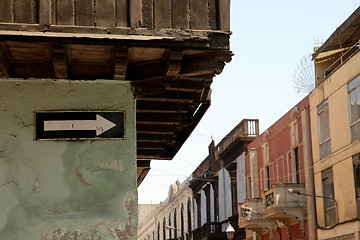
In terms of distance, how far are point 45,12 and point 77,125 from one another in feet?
4.33

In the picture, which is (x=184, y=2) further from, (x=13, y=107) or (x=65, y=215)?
(x=65, y=215)

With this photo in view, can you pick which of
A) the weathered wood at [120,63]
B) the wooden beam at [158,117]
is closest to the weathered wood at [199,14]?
the weathered wood at [120,63]

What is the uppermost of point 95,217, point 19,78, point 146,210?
point 146,210

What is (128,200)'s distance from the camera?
24.0 ft

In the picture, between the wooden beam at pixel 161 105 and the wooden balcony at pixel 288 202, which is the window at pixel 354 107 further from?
the wooden beam at pixel 161 105

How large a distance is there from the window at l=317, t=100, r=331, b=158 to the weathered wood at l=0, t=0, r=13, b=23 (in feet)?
60.3

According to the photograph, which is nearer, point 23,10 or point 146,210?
point 23,10

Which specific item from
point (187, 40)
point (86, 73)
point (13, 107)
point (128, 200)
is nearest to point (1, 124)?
point (13, 107)

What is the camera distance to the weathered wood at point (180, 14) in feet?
24.2

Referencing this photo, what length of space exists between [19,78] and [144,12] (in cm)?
163

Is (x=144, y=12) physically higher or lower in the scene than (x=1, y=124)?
higher

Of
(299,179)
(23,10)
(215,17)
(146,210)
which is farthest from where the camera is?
(146,210)

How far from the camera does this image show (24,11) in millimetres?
7055

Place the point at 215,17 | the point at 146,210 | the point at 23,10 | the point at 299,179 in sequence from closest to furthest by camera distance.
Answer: the point at 23,10 < the point at 215,17 < the point at 299,179 < the point at 146,210
